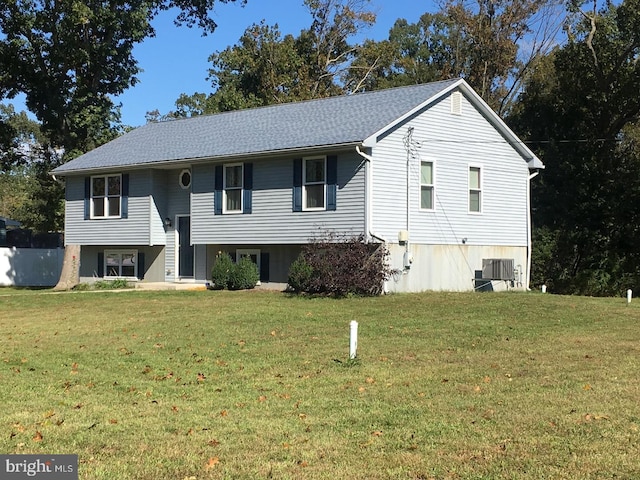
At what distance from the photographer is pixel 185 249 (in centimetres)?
2514

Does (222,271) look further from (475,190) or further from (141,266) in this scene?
(475,190)

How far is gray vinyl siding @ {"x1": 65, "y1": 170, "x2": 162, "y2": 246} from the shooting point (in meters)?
25.0

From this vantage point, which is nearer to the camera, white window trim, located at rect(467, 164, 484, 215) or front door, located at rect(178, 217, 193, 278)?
white window trim, located at rect(467, 164, 484, 215)

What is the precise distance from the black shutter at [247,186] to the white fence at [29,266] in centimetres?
1259

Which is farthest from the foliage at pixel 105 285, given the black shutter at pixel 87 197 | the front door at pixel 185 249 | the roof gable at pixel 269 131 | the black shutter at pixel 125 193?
the roof gable at pixel 269 131

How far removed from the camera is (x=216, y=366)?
31.0ft

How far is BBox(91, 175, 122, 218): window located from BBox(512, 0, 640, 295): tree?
16353mm

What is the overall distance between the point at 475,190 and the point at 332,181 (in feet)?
16.8

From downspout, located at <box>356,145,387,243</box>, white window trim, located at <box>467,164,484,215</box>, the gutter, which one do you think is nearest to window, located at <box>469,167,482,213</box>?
white window trim, located at <box>467,164,484,215</box>

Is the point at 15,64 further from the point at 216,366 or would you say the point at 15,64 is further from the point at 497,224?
the point at 216,366

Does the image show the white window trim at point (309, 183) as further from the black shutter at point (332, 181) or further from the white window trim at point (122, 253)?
the white window trim at point (122, 253)

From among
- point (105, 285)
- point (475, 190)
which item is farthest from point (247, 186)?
point (475, 190)

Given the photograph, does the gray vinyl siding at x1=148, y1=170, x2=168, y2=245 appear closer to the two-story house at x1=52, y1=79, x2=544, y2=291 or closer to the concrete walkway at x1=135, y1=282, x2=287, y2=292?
the two-story house at x1=52, y1=79, x2=544, y2=291

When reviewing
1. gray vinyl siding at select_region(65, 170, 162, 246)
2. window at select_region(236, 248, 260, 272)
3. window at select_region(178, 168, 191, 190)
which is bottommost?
window at select_region(236, 248, 260, 272)
